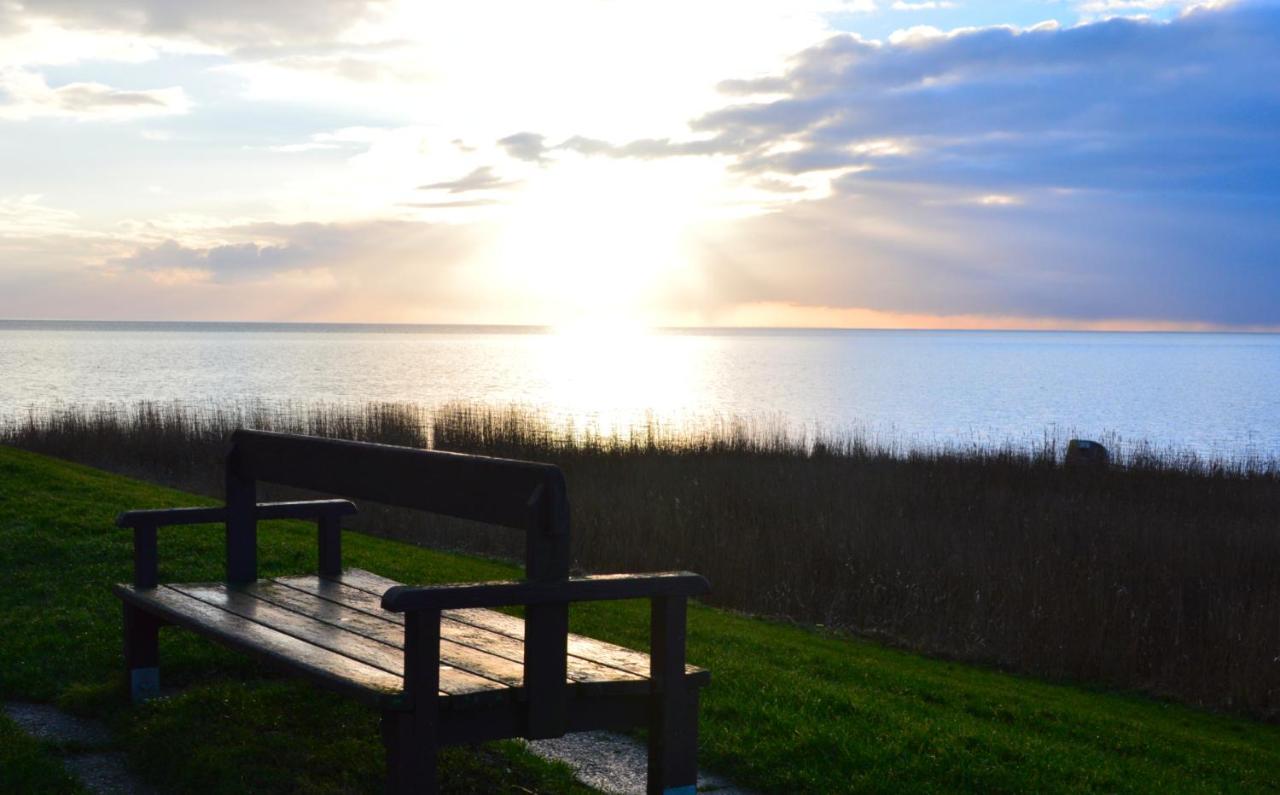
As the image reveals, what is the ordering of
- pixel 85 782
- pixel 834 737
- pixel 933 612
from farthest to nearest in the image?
pixel 933 612, pixel 834 737, pixel 85 782

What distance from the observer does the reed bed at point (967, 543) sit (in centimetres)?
1059

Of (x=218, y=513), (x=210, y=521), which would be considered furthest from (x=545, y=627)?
(x=218, y=513)

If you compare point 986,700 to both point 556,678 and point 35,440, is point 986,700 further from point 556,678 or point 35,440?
point 35,440

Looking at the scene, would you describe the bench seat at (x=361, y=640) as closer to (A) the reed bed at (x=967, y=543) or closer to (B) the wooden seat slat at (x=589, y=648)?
(B) the wooden seat slat at (x=589, y=648)

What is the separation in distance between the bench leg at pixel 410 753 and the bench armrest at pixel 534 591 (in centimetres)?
42

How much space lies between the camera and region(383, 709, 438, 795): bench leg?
391 centimetres

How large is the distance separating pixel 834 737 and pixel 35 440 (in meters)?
23.5

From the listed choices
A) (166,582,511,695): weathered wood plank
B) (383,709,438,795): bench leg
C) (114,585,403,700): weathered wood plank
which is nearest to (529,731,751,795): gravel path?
(166,582,511,695): weathered wood plank

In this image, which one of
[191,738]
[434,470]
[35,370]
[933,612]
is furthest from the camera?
[35,370]

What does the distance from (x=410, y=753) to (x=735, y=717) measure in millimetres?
2867

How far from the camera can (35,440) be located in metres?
25.0

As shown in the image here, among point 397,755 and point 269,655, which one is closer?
point 397,755

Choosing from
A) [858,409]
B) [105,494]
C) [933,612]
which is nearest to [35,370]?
[858,409]

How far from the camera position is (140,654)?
241 inches
